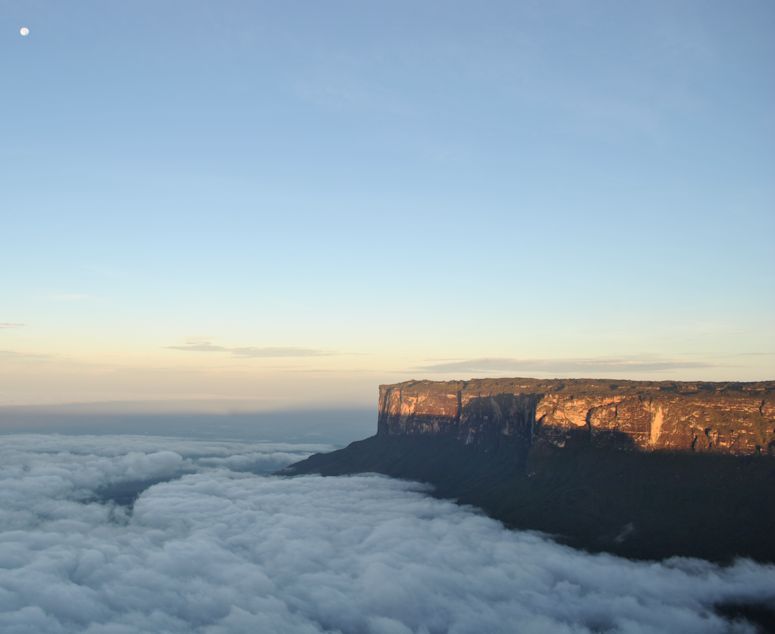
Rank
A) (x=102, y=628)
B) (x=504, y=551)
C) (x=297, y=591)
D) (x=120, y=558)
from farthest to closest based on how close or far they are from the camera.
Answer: (x=120, y=558) < (x=504, y=551) < (x=297, y=591) < (x=102, y=628)

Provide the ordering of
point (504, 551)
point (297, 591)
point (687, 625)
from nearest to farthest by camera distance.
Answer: point (687, 625) → point (297, 591) → point (504, 551)

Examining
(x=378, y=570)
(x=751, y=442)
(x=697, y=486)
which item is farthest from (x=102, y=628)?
(x=751, y=442)

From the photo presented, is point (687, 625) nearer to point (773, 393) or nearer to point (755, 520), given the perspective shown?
point (755, 520)

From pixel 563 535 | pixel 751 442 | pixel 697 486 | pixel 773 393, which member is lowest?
pixel 563 535

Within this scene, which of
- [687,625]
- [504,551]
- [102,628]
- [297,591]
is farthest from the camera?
[504,551]

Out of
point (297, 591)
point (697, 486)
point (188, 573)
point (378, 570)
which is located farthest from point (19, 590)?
point (697, 486)

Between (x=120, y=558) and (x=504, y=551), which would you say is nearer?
(x=504, y=551)

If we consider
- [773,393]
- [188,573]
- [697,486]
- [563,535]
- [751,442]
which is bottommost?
[188,573]

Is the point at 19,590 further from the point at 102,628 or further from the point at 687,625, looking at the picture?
the point at 687,625

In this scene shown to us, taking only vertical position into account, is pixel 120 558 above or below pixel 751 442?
below
